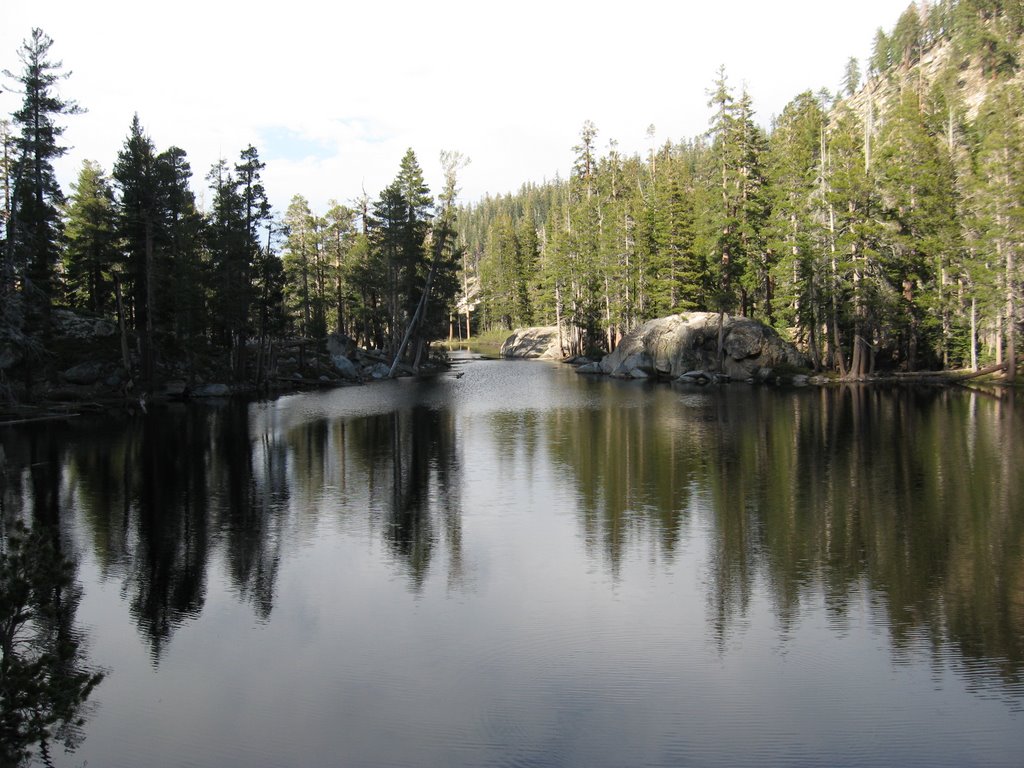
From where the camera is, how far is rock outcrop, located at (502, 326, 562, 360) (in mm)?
90062

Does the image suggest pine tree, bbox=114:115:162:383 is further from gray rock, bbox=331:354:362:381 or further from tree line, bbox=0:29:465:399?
gray rock, bbox=331:354:362:381

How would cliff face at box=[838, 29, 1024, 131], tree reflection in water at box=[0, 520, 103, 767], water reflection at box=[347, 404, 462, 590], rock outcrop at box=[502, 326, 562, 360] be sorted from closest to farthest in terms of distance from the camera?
tree reflection in water at box=[0, 520, 103, 767]
water reflection at box=[347, 404, 462, 590]
cliff face at box=[838, 29, 1024, 131]
rock outcrop at box=[502, 326, 562, 360]

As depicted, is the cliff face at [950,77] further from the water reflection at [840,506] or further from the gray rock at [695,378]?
the water reflection at [840,506]

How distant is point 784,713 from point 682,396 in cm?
3584

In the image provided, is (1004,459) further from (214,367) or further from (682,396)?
(214,367)

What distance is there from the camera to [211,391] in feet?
157

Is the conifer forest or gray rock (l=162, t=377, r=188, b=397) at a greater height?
the conifer forest

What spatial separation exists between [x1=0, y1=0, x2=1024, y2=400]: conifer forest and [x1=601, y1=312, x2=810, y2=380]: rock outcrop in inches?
104

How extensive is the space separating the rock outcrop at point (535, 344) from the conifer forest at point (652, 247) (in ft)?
44.4

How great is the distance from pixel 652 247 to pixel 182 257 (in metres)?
37.9

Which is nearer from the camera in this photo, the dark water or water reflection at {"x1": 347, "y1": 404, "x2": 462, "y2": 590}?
the dark water

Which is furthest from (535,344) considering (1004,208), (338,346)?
(1004,208)

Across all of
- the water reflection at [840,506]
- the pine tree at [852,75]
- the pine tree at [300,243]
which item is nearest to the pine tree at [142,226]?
the pine tree at [300,243]

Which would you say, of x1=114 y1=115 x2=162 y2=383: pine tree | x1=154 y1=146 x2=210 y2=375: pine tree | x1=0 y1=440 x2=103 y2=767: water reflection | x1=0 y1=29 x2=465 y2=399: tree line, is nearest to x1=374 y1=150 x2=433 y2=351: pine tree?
x1=0 y1=29 x2=465 y2=399: tree line
